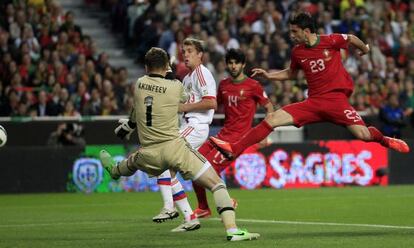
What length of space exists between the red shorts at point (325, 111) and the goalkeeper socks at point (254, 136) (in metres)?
0.34

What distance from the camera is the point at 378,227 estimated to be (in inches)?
557

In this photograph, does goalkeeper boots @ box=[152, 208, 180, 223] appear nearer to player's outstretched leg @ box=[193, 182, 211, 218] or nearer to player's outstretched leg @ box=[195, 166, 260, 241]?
player's outstretched leg @ box=[193, 182, 211, 218]

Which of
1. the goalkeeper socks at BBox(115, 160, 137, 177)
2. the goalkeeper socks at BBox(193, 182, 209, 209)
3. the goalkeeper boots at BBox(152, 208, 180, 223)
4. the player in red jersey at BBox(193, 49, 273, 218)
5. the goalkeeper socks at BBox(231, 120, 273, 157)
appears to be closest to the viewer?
the goalkeeper socks at BBox(115, 160, 137, 177)

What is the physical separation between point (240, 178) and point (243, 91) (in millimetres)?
8682

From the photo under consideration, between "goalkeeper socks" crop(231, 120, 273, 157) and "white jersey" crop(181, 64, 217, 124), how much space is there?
26.2 inches

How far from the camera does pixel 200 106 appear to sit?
45.8 feet

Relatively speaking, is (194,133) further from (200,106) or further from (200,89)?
(200,106)

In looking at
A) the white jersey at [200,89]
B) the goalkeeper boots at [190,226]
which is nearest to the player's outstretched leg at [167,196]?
the goalkeeper boots at [190,226]

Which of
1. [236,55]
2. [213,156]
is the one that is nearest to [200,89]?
[236,55]

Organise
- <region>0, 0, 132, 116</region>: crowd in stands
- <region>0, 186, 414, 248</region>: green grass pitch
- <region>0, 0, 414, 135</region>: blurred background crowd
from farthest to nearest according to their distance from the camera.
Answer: <region>0, 0, 414, 135</region>: blurred background crowd, <region>0, 0, 132, 116</region>: crowd in stands, <region>0, 186, 414, 248</region>: green grass pitch

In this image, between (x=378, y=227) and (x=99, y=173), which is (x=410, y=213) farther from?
(x=99, y=173)

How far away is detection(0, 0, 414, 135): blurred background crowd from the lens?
25.4 m

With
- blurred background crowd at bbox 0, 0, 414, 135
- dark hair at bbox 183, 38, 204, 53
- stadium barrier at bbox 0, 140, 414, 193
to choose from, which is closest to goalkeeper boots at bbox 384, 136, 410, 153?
dark hair at bbox 183, 38, 204, 53

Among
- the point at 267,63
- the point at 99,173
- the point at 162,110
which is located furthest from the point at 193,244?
the point at 267,63
